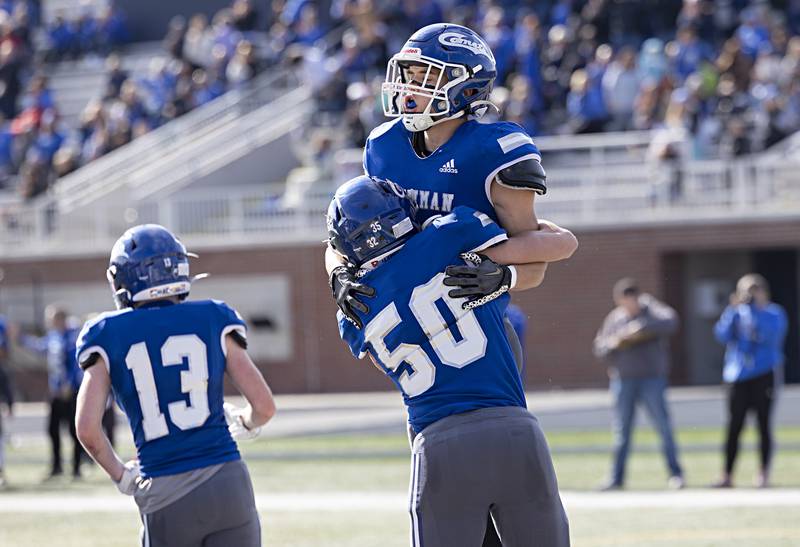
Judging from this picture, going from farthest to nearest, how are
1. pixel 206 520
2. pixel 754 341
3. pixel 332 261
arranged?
pixel 754 341 → pixel 206 520 → pixel 332 261

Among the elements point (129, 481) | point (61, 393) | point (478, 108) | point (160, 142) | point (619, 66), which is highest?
point (619, 66)

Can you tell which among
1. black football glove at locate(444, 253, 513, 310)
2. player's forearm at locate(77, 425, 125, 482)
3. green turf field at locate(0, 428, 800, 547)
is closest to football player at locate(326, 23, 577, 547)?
black football glove at locate(444, 253, 513, 310)

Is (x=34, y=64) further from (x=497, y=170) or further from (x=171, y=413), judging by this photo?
(x=497, y=170)

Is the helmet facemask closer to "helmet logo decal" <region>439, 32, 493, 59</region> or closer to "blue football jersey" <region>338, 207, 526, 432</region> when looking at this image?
"helmet logo decal" <region>439, 32, 493, 59</region>

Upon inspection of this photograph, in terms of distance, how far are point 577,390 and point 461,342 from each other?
18.7 meters

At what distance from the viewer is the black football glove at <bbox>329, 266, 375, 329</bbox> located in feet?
14.4

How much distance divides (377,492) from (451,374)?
8439 mm

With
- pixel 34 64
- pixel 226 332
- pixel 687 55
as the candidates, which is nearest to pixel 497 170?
pixel 226 332

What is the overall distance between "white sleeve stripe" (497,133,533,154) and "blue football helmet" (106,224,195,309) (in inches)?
56.1

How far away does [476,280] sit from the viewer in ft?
14.1

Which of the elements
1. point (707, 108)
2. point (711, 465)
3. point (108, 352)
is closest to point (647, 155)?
point (707, 108)

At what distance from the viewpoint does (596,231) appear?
73.0 ft

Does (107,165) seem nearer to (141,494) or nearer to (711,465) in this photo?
(711,465)

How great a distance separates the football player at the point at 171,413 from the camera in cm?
514
